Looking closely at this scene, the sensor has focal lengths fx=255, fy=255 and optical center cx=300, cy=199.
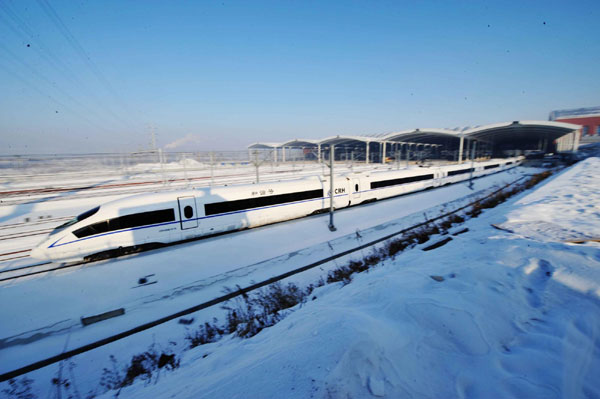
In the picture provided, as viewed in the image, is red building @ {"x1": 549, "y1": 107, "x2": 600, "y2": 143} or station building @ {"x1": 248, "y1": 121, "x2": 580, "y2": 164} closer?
station building @ {"x1": 248, "y1": 121, "x2": 580, "y2": 164}

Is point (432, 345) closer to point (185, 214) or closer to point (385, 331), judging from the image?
point (385, 331)

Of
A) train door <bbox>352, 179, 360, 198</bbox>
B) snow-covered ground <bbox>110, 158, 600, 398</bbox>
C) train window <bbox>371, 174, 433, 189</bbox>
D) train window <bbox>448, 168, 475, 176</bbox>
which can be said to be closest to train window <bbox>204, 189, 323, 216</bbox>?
train door <bbox>352, 179, 360, 198</bbox>

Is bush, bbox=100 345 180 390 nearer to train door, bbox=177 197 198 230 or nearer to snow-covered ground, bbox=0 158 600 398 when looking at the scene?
snow-covered ground, bbox=0 158 600 398

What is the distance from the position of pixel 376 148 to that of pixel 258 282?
257 ft

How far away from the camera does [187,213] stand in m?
12.0

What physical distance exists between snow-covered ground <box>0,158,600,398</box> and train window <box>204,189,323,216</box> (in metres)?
3.78

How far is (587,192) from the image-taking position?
57.2ft

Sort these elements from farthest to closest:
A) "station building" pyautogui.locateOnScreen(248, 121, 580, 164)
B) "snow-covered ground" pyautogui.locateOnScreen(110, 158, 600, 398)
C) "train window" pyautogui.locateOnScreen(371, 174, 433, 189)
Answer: "station building" pyautogui.locateOnScreen(248, 121, 580, 164) → "train window" pyautogui.locateOnScreen(371, 174, 433, 189) → "snow-covered ground" pyautogui.locateOnScreen(110, 158, 600, 398)

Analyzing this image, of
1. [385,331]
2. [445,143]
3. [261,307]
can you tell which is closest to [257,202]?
[261,307]

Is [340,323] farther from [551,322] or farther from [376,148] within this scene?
[376,148]

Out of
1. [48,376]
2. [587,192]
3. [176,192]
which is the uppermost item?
[176,192]

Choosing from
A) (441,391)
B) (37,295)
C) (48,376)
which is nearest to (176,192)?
(37,295)

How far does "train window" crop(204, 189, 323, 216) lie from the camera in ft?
41.8

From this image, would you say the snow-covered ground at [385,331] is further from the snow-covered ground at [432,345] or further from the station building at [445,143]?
the station building at [445,143]
